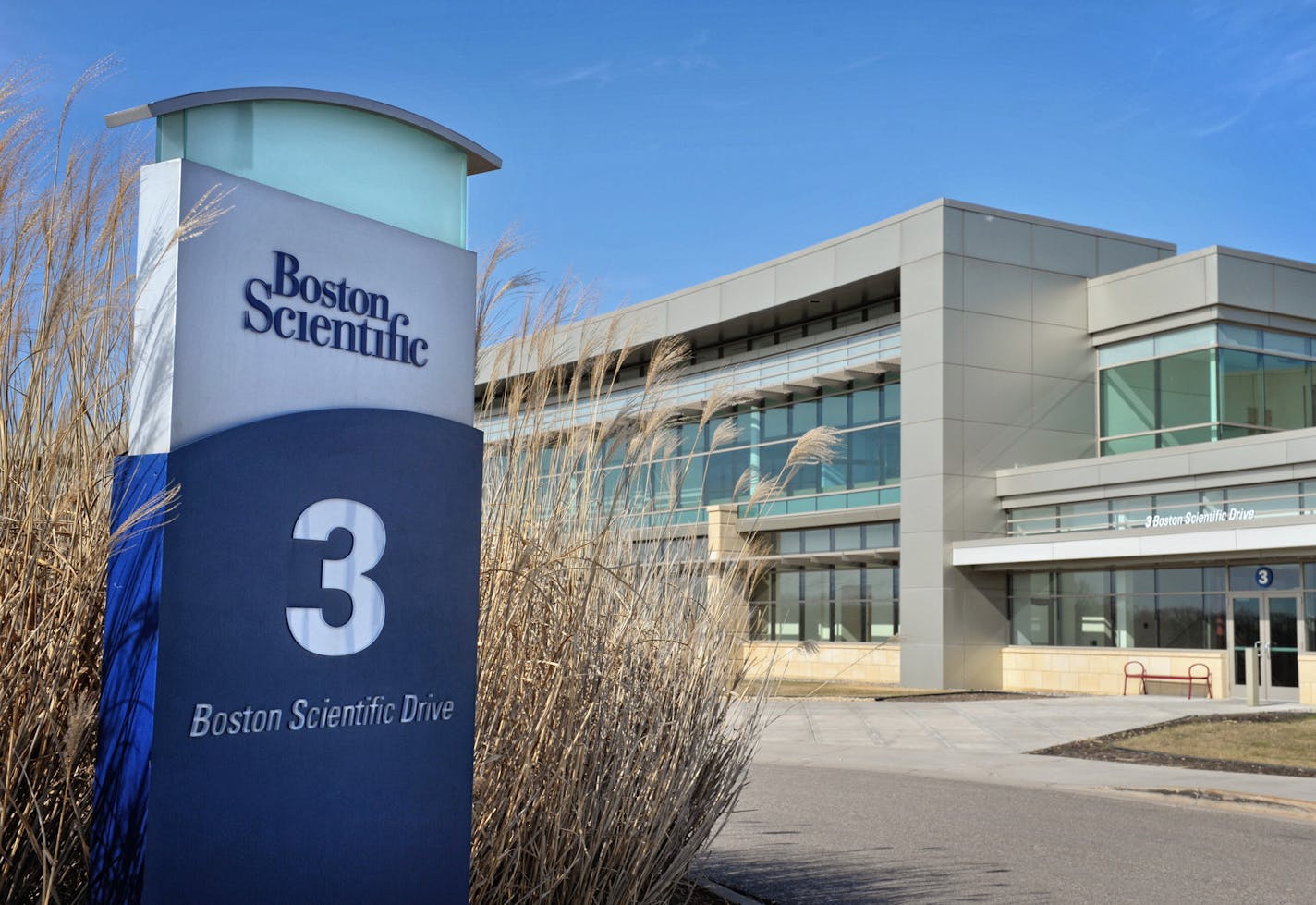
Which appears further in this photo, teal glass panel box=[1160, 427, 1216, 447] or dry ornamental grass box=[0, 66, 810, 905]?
teal glass panel box=[1160, 427, 1216, 447]

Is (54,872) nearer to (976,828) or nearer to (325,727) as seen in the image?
(325,727)

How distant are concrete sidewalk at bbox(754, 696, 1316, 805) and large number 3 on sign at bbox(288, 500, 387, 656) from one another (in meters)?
6.60

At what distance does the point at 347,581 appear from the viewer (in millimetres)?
3758

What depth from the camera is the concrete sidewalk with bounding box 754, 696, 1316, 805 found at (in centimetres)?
1411

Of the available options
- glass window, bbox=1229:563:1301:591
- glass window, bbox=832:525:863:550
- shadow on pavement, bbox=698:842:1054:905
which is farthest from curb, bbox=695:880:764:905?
glass window, bbox=832:525:863:550

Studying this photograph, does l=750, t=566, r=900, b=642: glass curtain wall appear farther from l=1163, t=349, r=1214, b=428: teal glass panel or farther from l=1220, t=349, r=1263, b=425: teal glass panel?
l=1220, t=349, r=1263, b=425: teal glass panel

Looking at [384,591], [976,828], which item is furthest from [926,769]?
[384,591]

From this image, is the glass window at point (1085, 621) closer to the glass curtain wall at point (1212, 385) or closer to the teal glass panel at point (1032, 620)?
the teal glass panel at point (1032, 620)

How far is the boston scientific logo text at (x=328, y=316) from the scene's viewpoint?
366 cm

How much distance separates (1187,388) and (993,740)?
588 inches

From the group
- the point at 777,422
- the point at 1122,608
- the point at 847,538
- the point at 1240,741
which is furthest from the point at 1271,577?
the point at 777,422

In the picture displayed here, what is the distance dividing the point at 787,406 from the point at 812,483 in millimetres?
2619

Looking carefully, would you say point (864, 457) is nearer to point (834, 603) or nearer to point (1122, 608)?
point (834, 603)

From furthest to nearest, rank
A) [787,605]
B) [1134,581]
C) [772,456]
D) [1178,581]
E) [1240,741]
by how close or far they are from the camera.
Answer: [772,456], [787,605], [1134,581], [1178,581], [1240,741]
